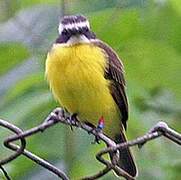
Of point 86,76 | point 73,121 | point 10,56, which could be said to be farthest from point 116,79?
point 73,121

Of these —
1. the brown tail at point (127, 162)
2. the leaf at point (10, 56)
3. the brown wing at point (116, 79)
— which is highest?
the leaf at point (10, 56)

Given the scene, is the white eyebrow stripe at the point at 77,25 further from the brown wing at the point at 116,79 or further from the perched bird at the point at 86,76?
the brown wing at the point at 116,79

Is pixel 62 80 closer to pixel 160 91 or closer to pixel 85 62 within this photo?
pixel 85 62

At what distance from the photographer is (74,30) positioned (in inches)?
148

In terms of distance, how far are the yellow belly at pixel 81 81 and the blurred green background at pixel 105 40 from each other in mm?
54

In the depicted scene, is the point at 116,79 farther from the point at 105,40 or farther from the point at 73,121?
the point at 73,121

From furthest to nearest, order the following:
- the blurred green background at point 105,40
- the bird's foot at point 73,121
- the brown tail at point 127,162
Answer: the blurred green background at point 105,40, the brown tail at point 127,162, the bird's foot at point 73,121

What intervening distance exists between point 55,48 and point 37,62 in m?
0.10

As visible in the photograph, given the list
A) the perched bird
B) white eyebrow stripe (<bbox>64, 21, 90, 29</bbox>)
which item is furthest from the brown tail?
white eyebrow stripe (<bbox>64, 21, 90, 29</bbox>)

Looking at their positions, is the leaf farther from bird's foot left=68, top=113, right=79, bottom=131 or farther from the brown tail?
the brown tail

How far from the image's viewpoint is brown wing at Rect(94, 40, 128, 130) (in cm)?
380

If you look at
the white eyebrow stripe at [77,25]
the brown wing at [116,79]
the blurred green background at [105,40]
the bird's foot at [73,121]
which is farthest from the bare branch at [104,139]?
the brown wing at [116,79]

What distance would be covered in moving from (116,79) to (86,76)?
22cm

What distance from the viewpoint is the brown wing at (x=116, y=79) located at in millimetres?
3804
